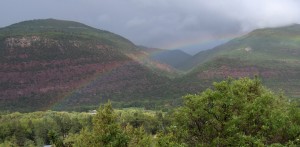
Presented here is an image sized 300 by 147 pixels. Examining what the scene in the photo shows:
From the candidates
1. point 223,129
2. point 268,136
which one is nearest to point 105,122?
point 223,129

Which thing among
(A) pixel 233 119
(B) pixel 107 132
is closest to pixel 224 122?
(A) pixel 233 119

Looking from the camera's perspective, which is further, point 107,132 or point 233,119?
point 107,132

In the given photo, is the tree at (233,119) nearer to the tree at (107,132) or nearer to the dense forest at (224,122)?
the dense forest at (224,122)

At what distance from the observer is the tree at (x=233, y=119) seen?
28.0 metres

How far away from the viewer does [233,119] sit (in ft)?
93.9

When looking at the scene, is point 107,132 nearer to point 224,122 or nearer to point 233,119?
point 224,122

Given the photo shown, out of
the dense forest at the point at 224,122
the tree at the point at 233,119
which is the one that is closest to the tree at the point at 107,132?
the dense forest at the point at 224,122

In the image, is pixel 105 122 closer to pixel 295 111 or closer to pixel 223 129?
pixel 223 129

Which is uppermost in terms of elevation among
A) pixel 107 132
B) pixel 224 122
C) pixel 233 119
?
pixel 233 119

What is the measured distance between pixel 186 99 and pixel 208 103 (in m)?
1.74

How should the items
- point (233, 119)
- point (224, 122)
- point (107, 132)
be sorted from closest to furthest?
point (233, 119) → point (224, 122) → point (107, 132)

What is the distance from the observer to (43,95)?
190 m

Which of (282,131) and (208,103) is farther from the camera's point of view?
(208,103)

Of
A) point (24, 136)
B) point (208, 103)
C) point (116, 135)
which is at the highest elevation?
point (208, 103)
